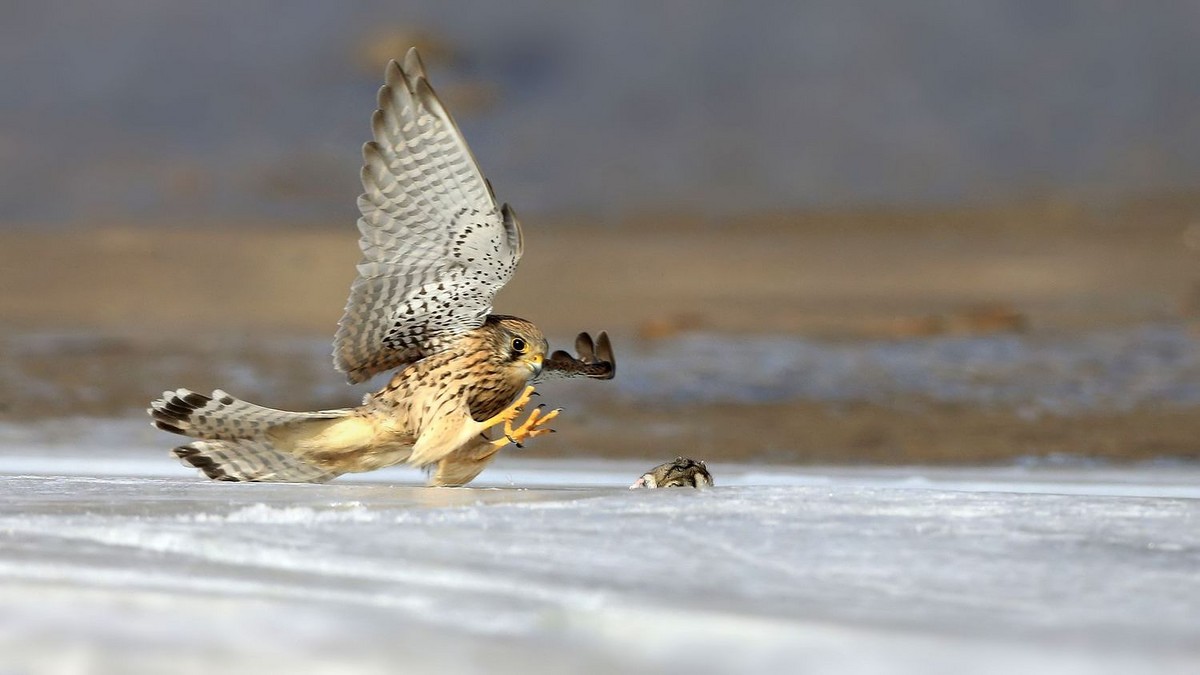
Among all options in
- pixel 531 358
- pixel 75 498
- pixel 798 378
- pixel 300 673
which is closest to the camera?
pixel 300 673

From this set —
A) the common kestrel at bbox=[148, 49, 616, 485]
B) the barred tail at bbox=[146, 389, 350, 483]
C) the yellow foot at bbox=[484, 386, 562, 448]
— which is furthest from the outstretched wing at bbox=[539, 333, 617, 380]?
the barred tail at bbox=[146, 389, 350, 483]

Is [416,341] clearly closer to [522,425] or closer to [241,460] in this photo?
[522,425]

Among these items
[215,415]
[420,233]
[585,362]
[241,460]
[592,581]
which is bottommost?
[592,581]

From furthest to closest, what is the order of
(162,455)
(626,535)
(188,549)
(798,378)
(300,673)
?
(798,378) < (162,455) < (626,535) < (188,549) < (300,673)

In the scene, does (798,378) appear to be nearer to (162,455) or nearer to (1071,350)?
(1071,350)

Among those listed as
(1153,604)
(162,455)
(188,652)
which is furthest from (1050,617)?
(162,455)

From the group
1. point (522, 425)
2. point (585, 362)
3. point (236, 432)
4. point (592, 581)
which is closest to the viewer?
point (592, 581)

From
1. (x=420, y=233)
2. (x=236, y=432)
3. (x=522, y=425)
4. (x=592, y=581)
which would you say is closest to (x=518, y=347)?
(x=522, y=425)

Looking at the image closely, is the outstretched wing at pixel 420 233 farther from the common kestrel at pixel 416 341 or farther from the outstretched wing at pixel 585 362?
the outstretched wing at pixel 585 362
